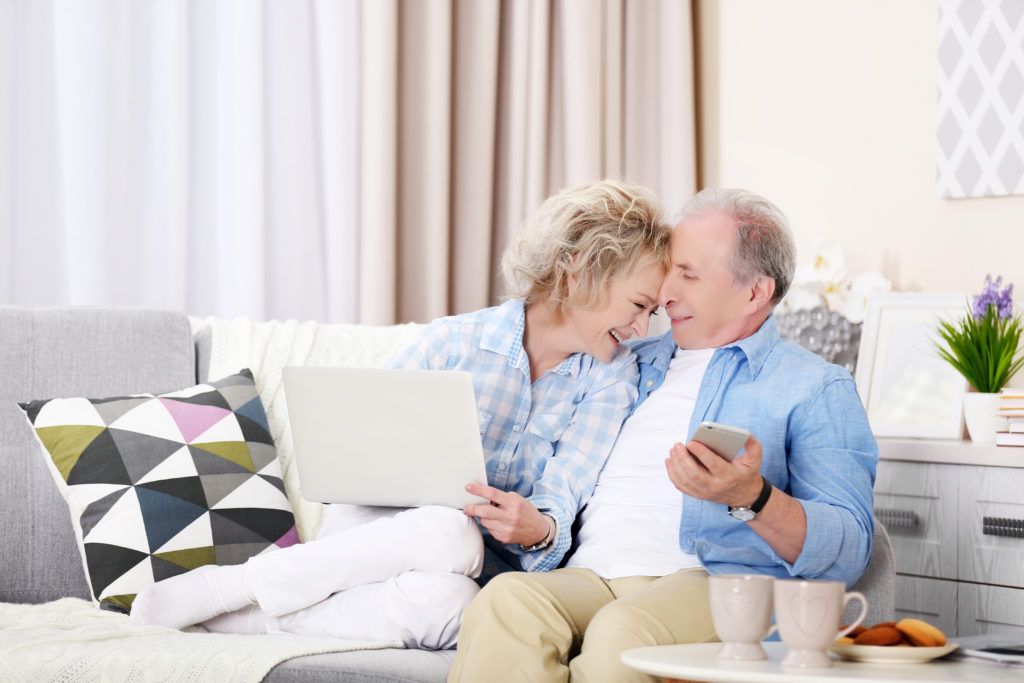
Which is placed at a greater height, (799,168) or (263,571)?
(799,168)

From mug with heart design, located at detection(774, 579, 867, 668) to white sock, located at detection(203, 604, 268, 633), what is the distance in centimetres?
89

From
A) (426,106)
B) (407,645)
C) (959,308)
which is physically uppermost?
(426,106)

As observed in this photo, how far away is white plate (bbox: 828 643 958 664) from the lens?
3.52 feet

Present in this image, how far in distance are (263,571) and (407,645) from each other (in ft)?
0.82

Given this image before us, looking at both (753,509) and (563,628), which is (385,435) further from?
(753,509)

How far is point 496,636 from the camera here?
1347 millimetres

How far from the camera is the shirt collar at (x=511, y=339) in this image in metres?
1.82

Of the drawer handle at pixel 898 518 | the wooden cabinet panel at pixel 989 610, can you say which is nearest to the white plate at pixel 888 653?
the wooden cabinet panel at pixel 989 610

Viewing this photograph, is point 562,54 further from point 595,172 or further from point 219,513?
point 219,513

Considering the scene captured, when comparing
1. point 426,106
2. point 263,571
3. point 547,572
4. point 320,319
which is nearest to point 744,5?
point 426,106

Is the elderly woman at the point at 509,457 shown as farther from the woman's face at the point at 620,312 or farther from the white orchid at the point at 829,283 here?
the white orchid at the point at 829,283

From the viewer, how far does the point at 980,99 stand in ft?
7.92

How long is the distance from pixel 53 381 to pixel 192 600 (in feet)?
1.79

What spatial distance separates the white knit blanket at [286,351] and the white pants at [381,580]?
400 mm
